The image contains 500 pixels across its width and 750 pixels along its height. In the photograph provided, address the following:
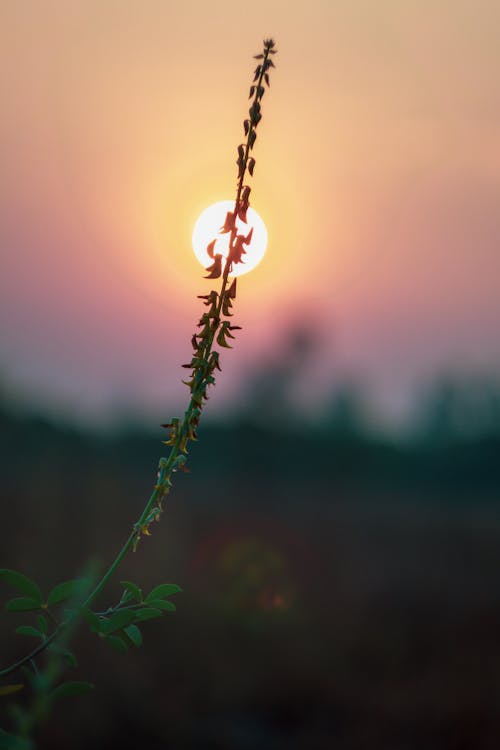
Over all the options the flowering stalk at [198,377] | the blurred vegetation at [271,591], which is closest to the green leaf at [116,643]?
the flowering stalk at [198,377]

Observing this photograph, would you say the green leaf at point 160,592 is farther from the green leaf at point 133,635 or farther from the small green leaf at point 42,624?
the small green leaf at point 42,624

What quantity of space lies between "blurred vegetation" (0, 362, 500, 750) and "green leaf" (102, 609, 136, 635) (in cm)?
960

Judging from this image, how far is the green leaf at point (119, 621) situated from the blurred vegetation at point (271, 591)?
31.5ft

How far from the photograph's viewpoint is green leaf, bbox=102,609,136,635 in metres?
1.19

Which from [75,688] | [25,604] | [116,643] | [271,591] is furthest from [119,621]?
[271,591]

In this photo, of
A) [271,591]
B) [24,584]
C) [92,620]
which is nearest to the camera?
[92,620]

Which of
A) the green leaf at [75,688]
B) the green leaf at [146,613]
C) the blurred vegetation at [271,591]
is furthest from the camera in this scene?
the blurred vegetation at [271,591]

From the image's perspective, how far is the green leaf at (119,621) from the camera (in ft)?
3.90

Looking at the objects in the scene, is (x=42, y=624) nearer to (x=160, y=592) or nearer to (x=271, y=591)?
(x=160, y=592)

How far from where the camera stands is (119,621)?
3.95 ft

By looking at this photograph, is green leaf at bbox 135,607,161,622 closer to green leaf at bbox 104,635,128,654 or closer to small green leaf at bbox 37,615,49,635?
green leaf at bbox 104,635,128,654

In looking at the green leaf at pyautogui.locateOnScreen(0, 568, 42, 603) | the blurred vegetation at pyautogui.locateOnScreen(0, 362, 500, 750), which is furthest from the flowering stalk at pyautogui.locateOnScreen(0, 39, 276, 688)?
the blurred vegetation at pyautogui.locateOnScreen(0, 362, 500, 750)

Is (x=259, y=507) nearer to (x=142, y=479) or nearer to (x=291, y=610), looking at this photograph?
(x=142, y=479)

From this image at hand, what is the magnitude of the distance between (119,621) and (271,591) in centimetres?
1536
